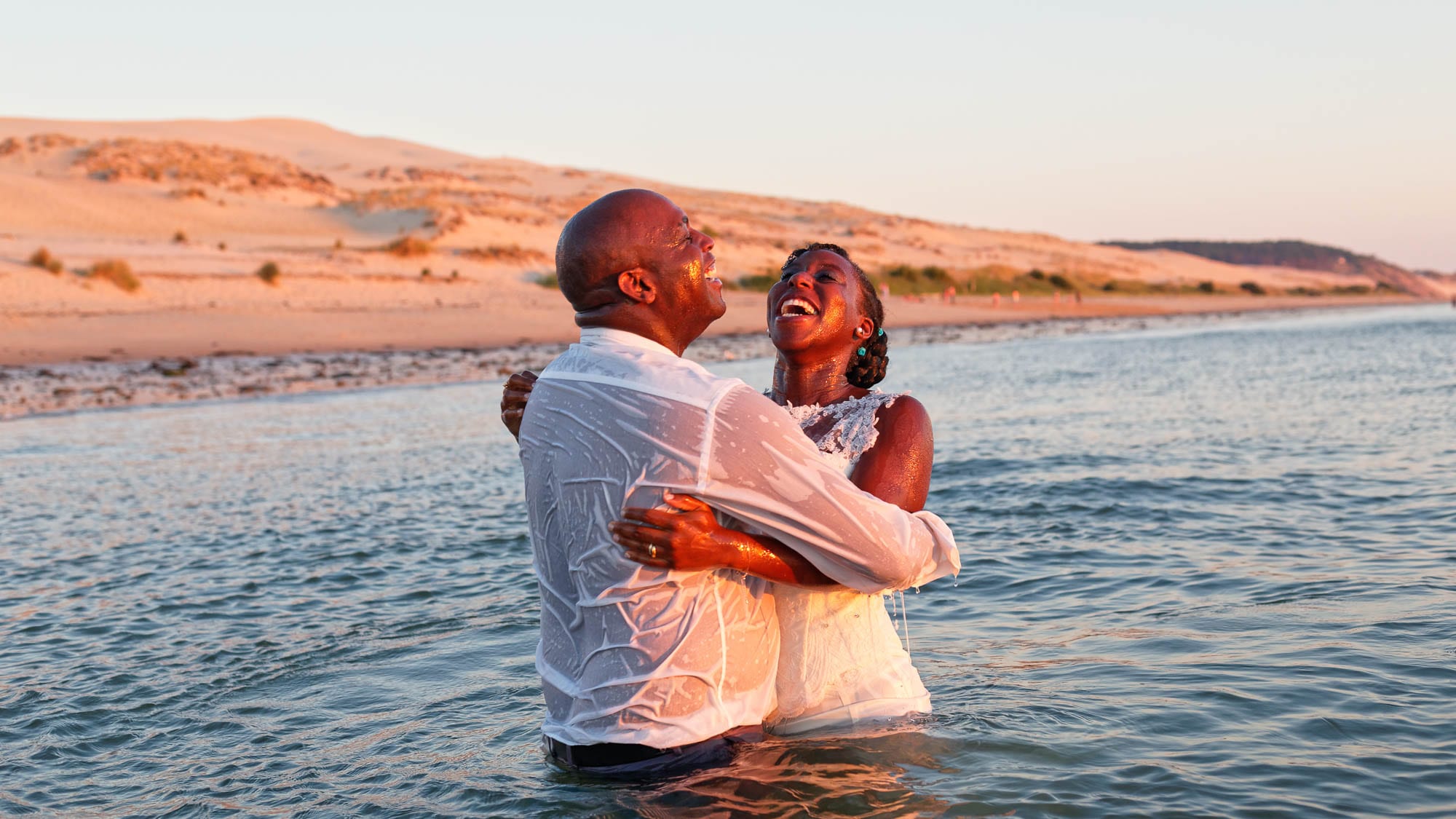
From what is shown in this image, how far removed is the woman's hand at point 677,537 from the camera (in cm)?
296

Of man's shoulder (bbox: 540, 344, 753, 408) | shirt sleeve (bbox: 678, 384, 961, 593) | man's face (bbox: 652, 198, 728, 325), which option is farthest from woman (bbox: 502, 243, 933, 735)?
man's face (bbox: 652, 198, 728, 325)

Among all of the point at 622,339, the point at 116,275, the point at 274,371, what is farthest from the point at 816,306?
the point at 116,275

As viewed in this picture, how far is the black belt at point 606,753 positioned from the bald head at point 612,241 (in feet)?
3.92

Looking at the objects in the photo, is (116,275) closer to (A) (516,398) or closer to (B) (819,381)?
(A) (516,398)

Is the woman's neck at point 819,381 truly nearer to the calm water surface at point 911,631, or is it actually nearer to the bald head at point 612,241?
the bald head at point 612,241

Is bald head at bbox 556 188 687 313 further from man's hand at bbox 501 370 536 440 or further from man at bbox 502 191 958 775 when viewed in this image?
man's hand at bbox 501 370 536 440

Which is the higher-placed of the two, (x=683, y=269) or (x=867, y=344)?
(x=683, y=269)

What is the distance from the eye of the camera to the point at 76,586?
755 cm

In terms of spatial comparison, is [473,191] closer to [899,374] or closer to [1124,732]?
[899,374]

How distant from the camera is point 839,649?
11.9 feet

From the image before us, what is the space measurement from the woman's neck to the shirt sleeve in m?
0.78

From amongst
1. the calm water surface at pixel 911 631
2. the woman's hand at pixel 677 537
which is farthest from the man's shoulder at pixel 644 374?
the calm water surface at pixel 911 631

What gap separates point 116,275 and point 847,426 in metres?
27.4

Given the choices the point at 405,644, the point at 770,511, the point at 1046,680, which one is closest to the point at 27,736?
the point at 405,644
